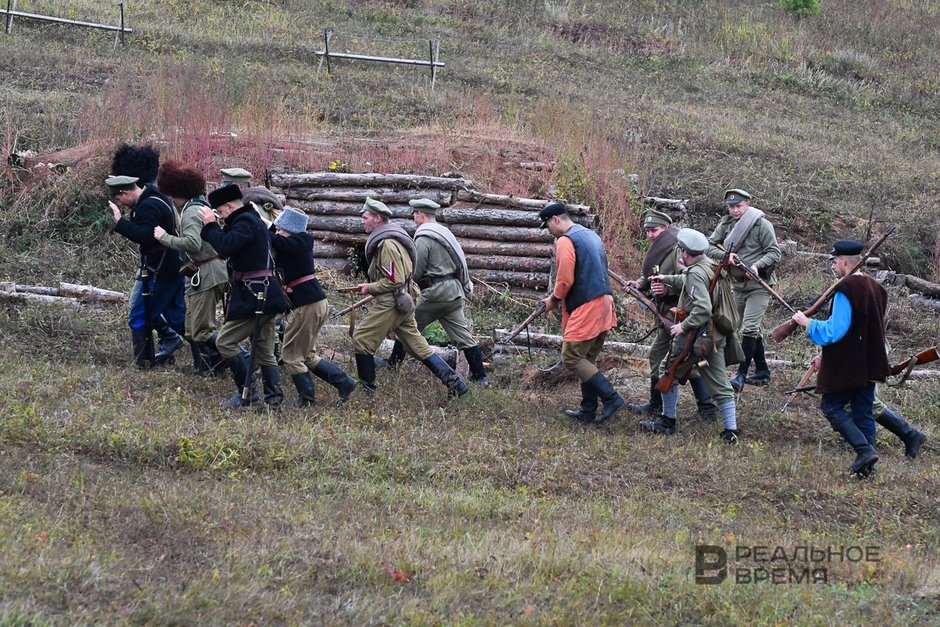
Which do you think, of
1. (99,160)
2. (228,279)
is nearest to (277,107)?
(99,160)

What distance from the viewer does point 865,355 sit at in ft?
25.2

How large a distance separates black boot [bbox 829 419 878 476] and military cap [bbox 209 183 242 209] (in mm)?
4708

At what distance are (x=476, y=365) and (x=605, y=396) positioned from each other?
61.3 inches

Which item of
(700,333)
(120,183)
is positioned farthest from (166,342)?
(700,333)

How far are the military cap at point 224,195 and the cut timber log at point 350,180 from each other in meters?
5.39

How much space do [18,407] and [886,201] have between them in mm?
14464

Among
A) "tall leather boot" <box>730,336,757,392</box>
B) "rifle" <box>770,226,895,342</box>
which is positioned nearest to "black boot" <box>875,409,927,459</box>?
"rifle" <box>770,226,895,342</box>

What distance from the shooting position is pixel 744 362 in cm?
1040

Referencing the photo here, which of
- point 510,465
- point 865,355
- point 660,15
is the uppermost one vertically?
point 660,15

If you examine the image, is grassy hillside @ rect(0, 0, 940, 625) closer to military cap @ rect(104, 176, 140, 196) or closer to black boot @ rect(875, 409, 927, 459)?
black boot @ rect(875, 409, 927, 459)

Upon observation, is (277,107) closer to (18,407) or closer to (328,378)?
(328,378)

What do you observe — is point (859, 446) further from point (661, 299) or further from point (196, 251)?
point (196, 251)

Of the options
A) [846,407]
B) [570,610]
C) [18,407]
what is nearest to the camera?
[570,610]

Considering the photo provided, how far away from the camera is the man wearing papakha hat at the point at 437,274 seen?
31.9 ft
